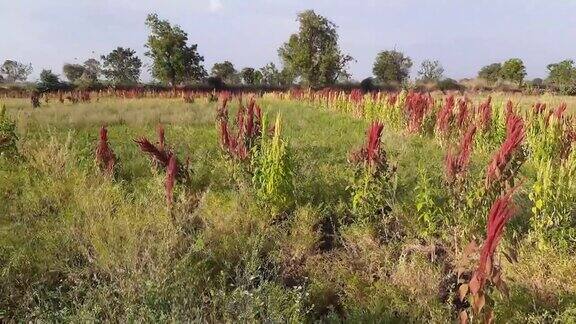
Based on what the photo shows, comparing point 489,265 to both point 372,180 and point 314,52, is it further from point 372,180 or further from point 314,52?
point 314,52

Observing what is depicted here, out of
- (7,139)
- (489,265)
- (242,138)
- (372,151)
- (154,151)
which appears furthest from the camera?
(7,139)

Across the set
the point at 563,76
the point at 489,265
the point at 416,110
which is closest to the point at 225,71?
the point at 563,76

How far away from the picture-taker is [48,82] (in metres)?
32.8

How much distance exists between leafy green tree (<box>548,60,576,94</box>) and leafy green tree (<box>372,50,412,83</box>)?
16.8 metres

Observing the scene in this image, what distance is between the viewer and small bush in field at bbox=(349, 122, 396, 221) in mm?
4051

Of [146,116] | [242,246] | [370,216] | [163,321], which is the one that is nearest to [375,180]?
[370,216]

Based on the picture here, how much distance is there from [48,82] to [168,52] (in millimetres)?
9378

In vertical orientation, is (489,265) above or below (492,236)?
below

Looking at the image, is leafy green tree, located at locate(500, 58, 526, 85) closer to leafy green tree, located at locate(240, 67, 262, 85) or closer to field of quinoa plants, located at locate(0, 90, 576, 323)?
leafy green tree, located at locate(240, 67, 262, 85)

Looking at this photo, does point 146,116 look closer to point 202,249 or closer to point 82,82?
point 202,249

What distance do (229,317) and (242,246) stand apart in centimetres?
108

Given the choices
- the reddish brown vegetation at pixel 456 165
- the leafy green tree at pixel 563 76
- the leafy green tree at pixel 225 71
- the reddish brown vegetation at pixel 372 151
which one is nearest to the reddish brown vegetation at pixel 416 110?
the reddish brown vegetation at pixel 372 151

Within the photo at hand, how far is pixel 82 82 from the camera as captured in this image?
3478 centimetres

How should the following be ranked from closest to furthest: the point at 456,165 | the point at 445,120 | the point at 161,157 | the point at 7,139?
1. the point at 456,165
2. the point at 161,157
3. the point at 7,139
4. the point at 445,120
